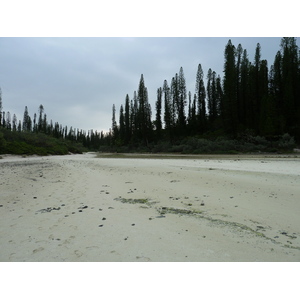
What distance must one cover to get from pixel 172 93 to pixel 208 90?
933 centimetres

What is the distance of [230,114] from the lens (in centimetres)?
3428

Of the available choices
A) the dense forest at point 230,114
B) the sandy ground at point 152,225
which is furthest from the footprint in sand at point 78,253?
the dense forest at point 230,114

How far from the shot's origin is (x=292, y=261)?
6.40 ft

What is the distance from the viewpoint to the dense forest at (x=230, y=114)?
27700mm

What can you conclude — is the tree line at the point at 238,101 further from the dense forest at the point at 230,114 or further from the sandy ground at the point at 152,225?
the sandy ground at the point at 152,225

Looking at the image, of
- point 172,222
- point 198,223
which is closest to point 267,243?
point 198,223

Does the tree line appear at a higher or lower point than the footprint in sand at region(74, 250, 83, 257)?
higher

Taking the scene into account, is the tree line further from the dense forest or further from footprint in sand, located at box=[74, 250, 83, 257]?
footprint in sand, located at box=[74, 250, 83, 257]

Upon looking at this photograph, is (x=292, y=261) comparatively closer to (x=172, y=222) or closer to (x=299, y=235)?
(x=299, y=235)

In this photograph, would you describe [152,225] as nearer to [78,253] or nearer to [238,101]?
[78,253]

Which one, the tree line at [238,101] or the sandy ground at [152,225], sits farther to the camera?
the tree line at [238,101]

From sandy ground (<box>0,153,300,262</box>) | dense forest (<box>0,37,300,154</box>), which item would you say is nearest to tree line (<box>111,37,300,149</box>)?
dense forest (<box>0,37,300,154</box>)

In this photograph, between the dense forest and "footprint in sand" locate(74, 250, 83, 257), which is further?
the dense forest

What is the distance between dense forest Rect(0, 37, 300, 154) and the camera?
1091 inches
